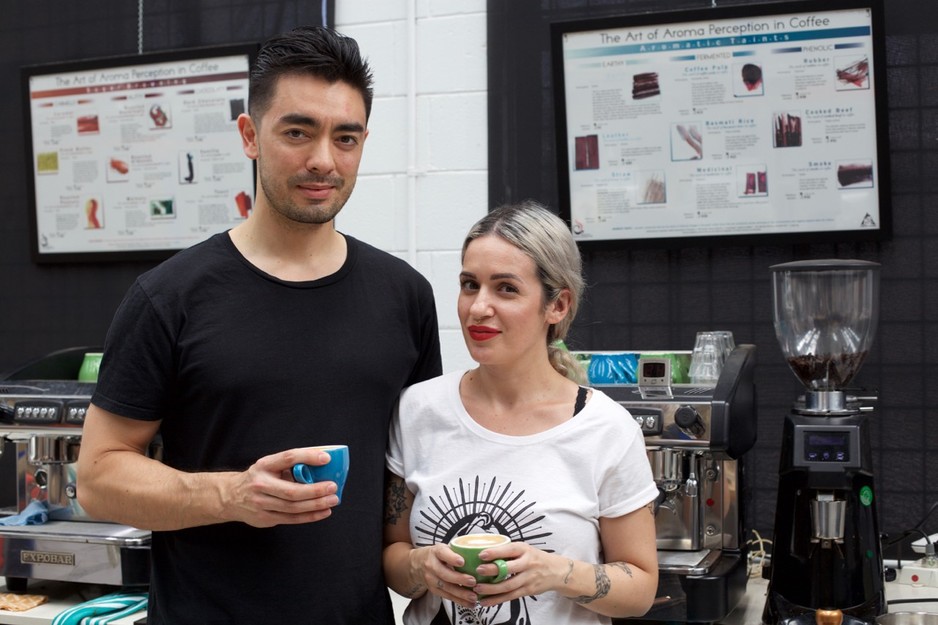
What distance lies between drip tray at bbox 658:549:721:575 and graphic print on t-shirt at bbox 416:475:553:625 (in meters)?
0.55

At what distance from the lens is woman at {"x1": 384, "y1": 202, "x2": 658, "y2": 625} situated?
146cm

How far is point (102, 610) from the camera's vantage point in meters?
2.10

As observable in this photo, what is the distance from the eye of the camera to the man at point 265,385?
1.44 m

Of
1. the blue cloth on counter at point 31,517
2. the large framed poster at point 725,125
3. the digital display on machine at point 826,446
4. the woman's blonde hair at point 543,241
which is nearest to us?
the woman's blonde hair at point 543,241

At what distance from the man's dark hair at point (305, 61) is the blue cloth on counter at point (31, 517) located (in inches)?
50.3

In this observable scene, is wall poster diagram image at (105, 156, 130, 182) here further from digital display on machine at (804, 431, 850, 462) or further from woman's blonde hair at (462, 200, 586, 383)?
digital display on machine at (804, 431, 850, 462)

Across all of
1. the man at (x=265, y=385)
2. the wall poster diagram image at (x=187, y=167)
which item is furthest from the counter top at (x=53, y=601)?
the wall poster diagram image at (x=187, y=167)

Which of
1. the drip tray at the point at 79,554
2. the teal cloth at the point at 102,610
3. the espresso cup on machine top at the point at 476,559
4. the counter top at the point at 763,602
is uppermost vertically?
the espresso cup on machine top at the point at 476,559

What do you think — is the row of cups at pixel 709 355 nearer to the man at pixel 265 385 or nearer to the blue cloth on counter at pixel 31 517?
the man at pixel 265 385

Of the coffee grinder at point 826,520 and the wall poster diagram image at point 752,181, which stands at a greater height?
the wall poster diagram image at point 752,181

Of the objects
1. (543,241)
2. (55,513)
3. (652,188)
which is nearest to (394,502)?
(543,241)

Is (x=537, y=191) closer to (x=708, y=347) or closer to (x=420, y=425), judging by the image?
(x=708, y=347)

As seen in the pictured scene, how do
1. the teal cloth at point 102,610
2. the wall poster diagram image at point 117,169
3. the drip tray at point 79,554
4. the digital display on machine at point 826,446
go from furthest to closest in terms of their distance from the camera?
the wall poster diagram image at point 117,169, the drip tray at point 79,554, the teal cloth at point 102,610, the digital display on machine at point 826,446

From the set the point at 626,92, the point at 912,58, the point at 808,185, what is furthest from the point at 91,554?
the point at 912,58
